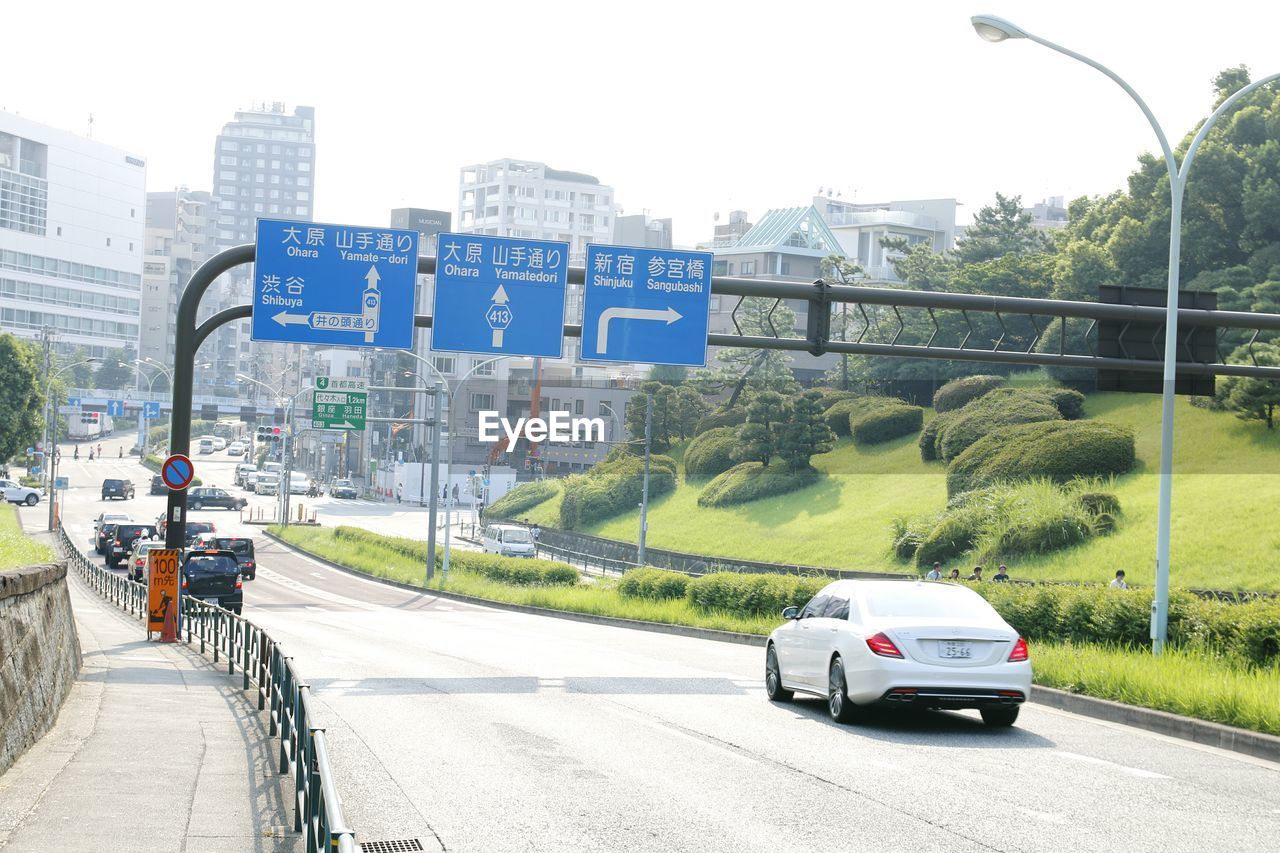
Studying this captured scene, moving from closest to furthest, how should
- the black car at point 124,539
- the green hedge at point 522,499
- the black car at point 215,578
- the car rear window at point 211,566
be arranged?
the black car at point 215,578 < the car rear window at point 211,566 < the black car at point 124,539 < the green hedge at point 522,499

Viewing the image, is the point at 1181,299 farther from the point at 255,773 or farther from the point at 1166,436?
the point at 255,773

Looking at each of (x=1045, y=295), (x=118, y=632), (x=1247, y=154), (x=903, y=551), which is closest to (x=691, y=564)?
(x=903, y=551)

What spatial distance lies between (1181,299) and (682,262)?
29.4ft

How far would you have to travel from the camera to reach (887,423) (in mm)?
69375

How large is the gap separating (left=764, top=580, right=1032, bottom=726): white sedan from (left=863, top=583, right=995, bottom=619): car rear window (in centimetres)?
1

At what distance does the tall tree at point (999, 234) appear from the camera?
87250 mm

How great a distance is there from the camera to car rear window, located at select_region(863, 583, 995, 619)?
1445 cm

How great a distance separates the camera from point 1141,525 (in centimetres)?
4516

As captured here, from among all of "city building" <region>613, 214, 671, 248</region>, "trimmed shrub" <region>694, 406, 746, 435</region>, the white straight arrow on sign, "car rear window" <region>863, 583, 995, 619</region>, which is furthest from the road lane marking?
"city building" <region>613, 214, 671, 248</region>

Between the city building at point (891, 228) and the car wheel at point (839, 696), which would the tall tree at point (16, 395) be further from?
the city building at point (891, 228)

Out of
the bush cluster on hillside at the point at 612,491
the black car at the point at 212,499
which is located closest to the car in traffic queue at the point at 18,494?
the black car at the point at 212,499

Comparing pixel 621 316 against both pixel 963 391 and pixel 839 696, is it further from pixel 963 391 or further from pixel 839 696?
pixel 963 391

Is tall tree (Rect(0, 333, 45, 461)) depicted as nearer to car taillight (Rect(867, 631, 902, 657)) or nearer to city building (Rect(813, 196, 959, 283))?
car taillight (Rect(867, 631, 902, 657))

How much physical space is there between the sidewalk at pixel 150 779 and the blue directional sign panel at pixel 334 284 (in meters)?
8.46
